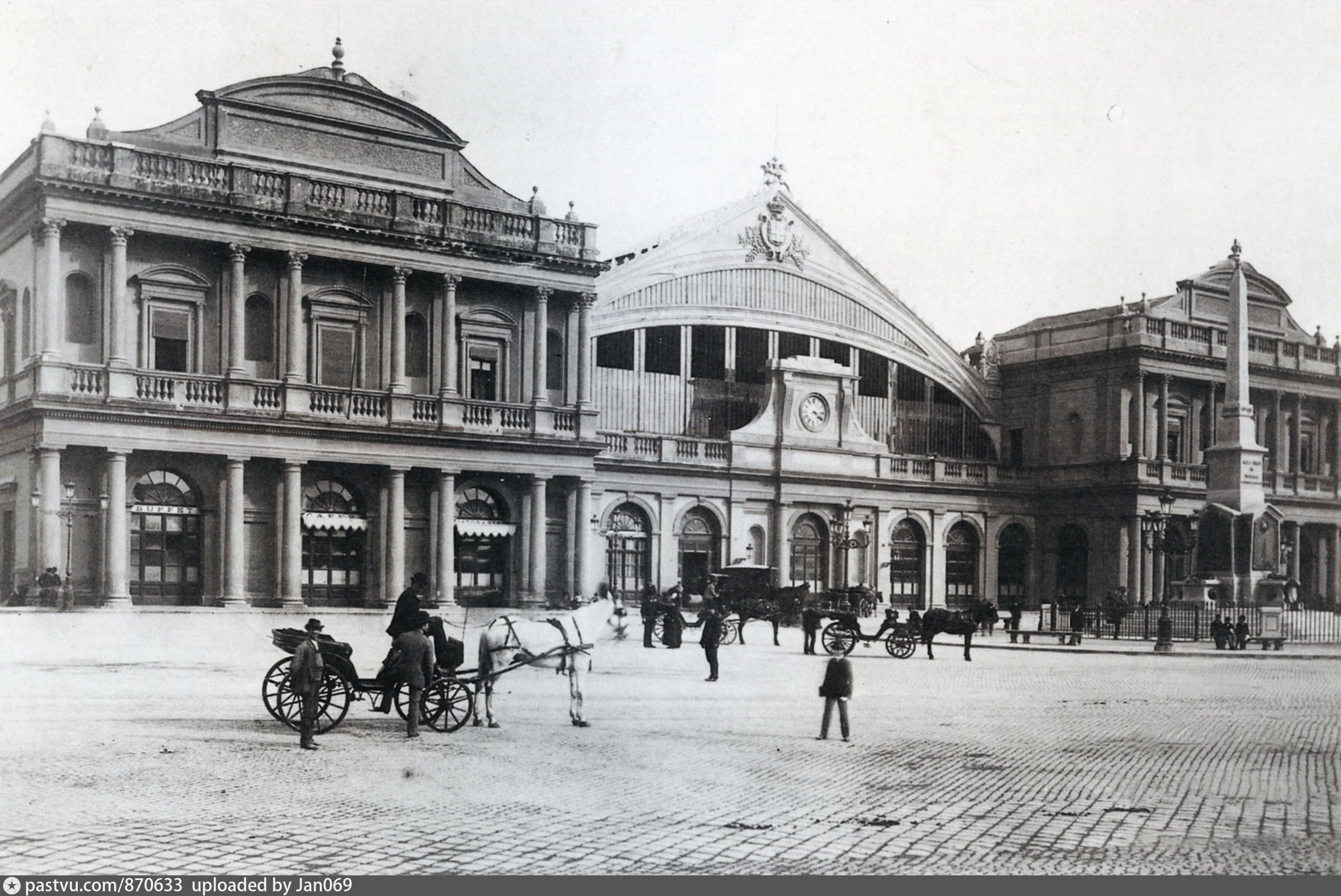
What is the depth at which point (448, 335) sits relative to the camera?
29969 millimetres

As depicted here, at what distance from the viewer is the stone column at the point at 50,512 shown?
23.9 m

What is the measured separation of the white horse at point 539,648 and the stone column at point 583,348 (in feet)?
54.9

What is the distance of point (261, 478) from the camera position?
28188 mm

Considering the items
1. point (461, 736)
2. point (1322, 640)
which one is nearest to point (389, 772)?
point (461, 736)

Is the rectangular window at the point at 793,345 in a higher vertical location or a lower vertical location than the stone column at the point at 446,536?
higher

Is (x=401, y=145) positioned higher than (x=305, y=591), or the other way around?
(x=401, y=145)

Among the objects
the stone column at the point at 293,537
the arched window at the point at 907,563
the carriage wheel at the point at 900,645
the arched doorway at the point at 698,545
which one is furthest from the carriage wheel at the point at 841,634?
the arched window at the point at 907,563

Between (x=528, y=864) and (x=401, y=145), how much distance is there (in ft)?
70.2

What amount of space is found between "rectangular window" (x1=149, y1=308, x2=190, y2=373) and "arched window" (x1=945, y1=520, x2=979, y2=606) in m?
28.6

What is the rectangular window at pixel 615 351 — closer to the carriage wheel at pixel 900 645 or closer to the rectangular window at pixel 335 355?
the rectangular window at pixel 335 355

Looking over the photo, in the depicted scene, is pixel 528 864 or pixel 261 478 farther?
pixel 261 478

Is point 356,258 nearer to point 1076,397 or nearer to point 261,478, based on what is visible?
point 261,478

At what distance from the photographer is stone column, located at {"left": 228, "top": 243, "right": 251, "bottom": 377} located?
2756 cm

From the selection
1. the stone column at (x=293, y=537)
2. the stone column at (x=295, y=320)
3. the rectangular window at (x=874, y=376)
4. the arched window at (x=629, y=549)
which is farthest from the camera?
the rectangular window at (x=874, y=376)
